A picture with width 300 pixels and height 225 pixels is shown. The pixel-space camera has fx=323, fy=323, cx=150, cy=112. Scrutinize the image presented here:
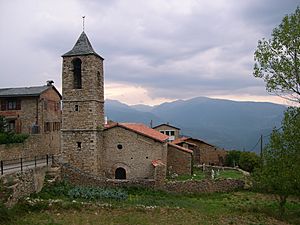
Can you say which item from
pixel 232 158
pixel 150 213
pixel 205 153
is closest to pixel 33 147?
pixel 150 213

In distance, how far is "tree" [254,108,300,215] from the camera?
16.3 meters

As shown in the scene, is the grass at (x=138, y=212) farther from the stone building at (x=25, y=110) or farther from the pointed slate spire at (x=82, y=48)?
the stone building at (x=25, y=110)

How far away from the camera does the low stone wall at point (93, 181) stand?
2266 cm

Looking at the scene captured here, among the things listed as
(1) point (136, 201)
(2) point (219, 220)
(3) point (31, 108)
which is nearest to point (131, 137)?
(1) point (136, 201)

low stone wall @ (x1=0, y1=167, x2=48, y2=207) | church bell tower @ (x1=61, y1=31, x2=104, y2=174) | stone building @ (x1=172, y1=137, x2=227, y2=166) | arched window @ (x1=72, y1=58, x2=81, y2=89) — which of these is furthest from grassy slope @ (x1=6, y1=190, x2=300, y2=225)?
stone building @ (x1=172, y1=137, x2=227, y2=166)

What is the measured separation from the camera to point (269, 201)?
22.4 metres

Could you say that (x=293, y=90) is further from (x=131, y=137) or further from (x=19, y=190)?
(x=19, y=190)

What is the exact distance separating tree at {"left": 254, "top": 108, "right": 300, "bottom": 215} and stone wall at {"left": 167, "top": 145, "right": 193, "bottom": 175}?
10653mm

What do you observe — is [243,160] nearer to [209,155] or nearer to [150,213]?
[209,155]

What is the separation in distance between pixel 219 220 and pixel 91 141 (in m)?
11.6

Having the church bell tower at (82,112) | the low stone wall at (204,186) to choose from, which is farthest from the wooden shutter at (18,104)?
the low stone wall at (204,186)

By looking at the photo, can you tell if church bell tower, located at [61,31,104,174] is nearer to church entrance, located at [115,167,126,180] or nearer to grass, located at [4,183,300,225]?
church entrance, located at [115,167,126,180]

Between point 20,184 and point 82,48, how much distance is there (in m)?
11.9

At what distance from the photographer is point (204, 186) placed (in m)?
24.1
